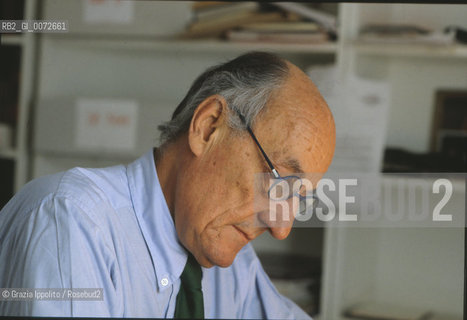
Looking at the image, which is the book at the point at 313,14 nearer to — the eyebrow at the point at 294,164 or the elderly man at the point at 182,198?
the elderly man at the point at 182,198

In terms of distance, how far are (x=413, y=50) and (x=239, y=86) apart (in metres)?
0.85

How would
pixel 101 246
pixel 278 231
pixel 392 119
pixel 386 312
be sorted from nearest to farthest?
1. pixel 101 246
2. pixel 278 231
3. pixel 386 312
4. pixel 392 119

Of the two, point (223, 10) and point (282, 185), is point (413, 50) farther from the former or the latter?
point (282, 185)

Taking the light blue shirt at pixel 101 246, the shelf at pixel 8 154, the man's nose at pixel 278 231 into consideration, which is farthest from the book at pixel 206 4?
the man's nose at pixel 278 231

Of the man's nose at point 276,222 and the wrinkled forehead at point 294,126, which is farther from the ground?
the wrinkled forehead at point 294,126

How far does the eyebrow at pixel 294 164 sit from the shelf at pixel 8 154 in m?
0.85

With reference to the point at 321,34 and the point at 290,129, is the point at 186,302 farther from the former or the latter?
the point at 321,34

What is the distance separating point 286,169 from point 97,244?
292mm

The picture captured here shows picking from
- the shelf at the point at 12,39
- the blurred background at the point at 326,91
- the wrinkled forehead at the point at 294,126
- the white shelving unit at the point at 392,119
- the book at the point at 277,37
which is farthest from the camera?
the book at the point at 277,37

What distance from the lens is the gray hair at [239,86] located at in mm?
868

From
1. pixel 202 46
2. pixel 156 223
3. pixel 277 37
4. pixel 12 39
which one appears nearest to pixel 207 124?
pixel 156 223

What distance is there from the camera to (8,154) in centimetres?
152

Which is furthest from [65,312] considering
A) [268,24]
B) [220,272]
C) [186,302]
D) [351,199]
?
[268,24]

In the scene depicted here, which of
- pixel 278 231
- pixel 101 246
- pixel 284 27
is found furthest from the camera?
pixel 284 27
